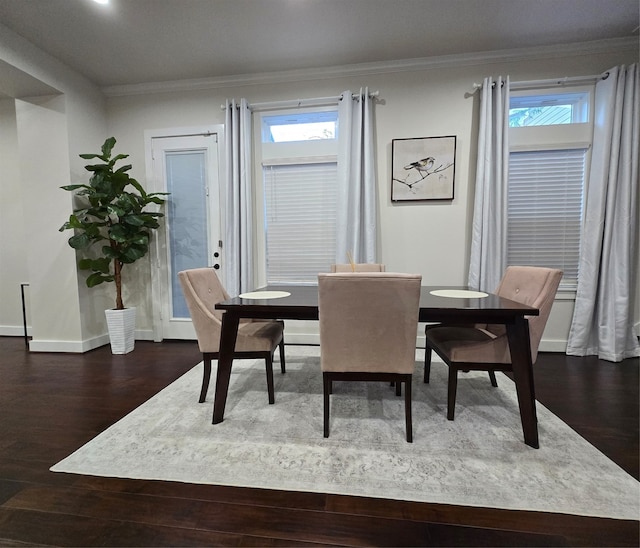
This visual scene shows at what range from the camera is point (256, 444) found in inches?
61.9

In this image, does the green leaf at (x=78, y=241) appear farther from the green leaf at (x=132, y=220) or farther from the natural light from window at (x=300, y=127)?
the natural light from window at (x=300, y=127)

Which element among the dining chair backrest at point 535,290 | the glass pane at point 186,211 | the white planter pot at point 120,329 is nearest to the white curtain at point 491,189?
the dining chair backrest at point 535,290

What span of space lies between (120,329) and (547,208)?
4555 millimetres

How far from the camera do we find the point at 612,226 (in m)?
2.73

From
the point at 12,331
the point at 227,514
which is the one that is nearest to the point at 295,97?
the point at 227,514

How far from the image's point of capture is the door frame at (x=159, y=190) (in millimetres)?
3316

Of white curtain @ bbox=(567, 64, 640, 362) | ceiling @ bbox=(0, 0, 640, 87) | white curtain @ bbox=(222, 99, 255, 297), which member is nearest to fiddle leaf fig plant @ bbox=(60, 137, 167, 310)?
white curtain @ bbox=(222, 99, 255, 297)

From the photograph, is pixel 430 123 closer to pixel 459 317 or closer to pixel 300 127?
pixel 300 127

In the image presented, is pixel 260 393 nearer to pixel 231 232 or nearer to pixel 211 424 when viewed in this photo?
pixel 211 424

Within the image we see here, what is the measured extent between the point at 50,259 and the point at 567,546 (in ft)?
14.5

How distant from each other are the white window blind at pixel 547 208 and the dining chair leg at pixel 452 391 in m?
1.99

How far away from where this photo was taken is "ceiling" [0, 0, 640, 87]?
2273 millimetres

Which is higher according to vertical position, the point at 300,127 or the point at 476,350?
the point at 300,127

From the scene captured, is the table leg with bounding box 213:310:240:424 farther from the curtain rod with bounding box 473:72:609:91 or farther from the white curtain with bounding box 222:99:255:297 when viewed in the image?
the curtain rod with bounding box 473:72:609:91
